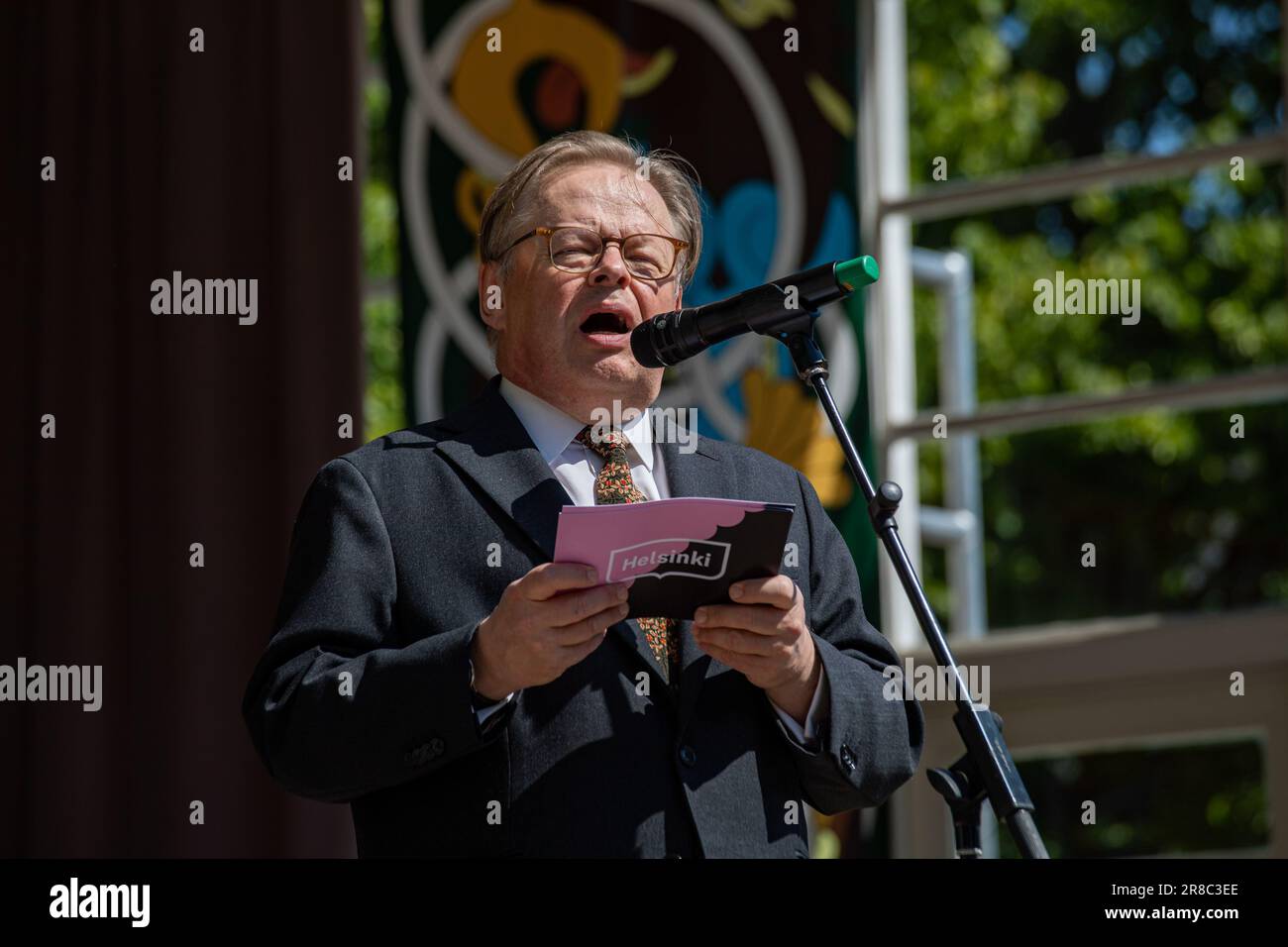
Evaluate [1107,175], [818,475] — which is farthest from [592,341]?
[1107,175]

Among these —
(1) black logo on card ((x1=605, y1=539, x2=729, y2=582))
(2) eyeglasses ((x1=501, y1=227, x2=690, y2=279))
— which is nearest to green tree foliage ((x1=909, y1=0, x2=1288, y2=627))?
(2) eyeglasses ((x1=501, y1=227, x2=690, y2=279))

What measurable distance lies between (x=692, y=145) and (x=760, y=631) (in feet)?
7.85

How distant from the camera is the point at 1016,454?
9.48 m

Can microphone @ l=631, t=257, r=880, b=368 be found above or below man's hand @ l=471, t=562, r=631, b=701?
above

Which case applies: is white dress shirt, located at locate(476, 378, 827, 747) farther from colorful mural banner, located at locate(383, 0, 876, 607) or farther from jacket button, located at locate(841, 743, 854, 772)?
colorful mural banner, located at locate(383, 0, 876, 607)

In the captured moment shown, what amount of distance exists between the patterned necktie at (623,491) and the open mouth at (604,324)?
0.41 ft

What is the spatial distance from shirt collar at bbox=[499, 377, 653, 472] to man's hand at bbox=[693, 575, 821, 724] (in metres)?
0.38

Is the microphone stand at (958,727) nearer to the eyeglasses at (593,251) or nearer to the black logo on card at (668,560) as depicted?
the black logo on card at (668,560)

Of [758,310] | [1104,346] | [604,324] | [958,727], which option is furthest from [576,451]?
[1104,346]

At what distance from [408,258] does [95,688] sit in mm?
1175

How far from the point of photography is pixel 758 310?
6.66ft

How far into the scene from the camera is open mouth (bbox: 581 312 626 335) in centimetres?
232

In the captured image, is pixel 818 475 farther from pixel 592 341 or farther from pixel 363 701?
pixel 363 701
